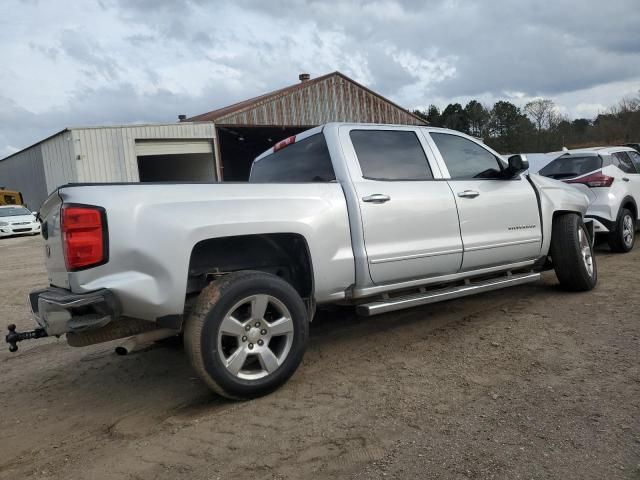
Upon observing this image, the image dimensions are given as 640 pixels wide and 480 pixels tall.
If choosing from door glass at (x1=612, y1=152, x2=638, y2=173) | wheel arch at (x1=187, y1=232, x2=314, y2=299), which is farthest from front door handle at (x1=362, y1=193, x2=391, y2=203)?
door glass at (x1=612, y1=152, x2=638, y2=173)

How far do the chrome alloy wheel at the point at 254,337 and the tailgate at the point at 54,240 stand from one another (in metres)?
1.04

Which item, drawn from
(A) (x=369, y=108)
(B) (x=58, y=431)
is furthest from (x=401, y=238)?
(A) (x=369, y=108)

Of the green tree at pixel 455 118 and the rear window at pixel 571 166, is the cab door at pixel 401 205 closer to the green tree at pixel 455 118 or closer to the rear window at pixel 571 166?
the rear window at pixel 571 166

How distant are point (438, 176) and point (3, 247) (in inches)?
711

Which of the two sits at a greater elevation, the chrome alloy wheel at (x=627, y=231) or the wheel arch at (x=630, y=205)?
the wheel arch at (x=630, y=205)

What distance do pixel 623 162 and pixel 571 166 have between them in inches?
41.9

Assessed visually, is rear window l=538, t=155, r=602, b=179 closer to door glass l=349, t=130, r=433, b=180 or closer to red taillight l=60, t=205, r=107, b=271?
door glass l=349, t=130, r=433, b=180

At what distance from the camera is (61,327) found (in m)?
3.01

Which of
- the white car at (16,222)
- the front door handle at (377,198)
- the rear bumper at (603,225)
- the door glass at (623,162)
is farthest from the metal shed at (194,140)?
the front door handle at (377,198)

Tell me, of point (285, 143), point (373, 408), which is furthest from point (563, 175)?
point (373, 408)

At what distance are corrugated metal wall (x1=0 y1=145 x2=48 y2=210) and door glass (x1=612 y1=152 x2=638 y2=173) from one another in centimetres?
2278

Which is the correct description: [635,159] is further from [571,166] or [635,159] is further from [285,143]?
[285,143]

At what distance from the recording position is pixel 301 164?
4.49 meters

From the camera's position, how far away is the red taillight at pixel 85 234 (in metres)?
2.94
